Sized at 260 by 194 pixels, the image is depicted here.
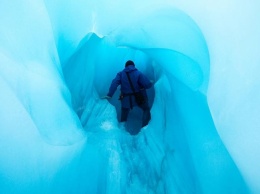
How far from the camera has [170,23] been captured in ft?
7.54

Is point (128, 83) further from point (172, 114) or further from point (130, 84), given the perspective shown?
point (172, 114)

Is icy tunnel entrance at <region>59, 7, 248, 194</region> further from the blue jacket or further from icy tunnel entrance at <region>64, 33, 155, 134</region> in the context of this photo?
the blue jacket

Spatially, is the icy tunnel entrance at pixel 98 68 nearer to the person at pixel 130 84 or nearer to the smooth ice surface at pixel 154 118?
the smooth ice surface at pixel 154 118

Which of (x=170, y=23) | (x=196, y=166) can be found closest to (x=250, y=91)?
(x=196, y=166)

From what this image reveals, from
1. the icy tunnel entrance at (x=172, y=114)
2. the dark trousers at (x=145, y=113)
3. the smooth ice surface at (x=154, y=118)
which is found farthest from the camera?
the dark trousers at (x=145, y=113)

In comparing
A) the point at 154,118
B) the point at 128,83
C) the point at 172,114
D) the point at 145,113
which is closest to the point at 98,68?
the point at 128,83

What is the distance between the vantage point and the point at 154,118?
322 cm

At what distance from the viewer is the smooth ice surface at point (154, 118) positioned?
66.3 inches

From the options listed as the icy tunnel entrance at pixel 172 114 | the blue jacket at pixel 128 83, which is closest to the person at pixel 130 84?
the blue jacket at pixel 128 83

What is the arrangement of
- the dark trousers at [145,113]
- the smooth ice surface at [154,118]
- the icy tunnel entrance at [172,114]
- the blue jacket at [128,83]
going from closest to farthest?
the smooth ice surface at [154,118], the icy tunnel entrance at [172,114], the blue jacket at [128,83], the dark trousers at [145,113]

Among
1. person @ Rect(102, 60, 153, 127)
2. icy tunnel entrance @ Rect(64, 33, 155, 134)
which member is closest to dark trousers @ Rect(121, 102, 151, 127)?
person @ Rect(102, 60, 153, 127)

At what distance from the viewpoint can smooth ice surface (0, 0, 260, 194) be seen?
66.3 inches

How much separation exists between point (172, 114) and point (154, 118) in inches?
14.1

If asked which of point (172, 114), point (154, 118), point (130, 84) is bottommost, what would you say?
point (154, 118)
